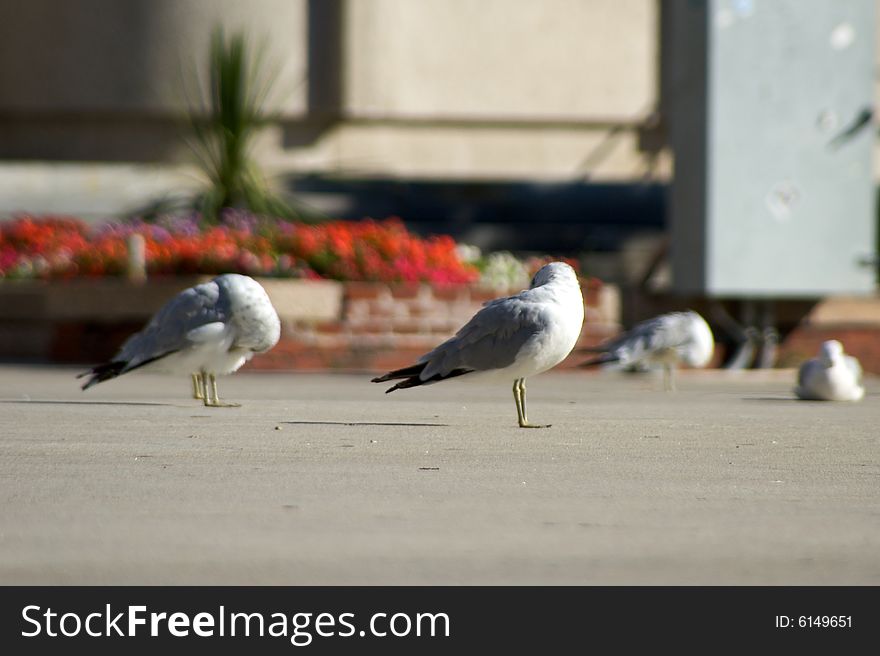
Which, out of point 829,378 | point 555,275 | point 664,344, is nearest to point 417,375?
point 555,275

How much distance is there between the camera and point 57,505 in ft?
16.8

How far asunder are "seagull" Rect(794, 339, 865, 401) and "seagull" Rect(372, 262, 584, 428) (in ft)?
9.88

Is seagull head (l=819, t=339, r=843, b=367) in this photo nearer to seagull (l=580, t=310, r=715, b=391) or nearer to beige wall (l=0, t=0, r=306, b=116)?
seagull (l=580, t=310, r=715, b=391)

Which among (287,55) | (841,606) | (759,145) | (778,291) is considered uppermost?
(287,55)

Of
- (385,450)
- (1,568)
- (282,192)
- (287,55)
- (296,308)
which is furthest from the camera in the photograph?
(287,55)

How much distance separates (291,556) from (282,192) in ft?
48.2

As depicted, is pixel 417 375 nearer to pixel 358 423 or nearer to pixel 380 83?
pixel 358 423

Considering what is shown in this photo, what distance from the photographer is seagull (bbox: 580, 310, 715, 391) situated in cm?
1149

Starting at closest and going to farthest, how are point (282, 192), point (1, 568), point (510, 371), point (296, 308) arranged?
point (1, 568)
point (510, 371)
point (296, 308)
point (282, 192)

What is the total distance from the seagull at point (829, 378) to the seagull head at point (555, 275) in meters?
2.90

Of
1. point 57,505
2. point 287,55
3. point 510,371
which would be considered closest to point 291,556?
point 57,505

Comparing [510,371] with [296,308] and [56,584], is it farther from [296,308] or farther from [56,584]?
[296,308]

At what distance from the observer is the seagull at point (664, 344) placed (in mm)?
11492

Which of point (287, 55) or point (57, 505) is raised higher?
point (287, 55)
